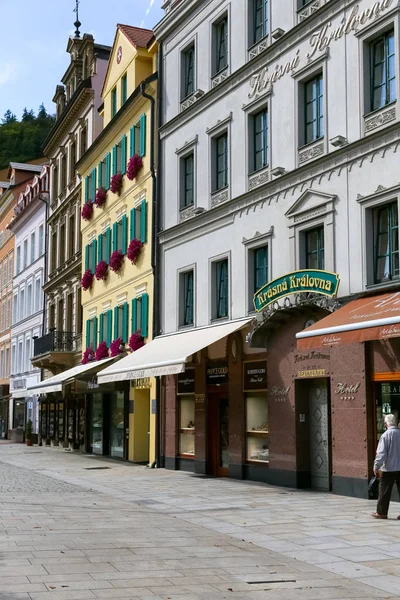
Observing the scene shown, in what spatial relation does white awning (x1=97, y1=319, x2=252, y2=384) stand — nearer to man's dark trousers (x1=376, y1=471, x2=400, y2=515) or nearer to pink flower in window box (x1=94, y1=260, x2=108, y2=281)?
man's dark trousers (x1=376, y1=471, x2=400, y2=515)

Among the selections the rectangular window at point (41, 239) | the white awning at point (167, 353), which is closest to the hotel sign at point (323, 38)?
the white awning at point (167, 353)

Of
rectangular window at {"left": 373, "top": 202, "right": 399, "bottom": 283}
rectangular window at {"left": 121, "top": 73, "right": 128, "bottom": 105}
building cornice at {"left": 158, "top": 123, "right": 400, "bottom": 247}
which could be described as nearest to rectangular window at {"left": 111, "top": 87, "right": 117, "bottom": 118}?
rectangular window at {"left": 121, "top": 73, "right": 128, "bottom": 105}

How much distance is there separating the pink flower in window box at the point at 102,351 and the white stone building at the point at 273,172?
21.1 ft

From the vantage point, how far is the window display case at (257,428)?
66.3 feet

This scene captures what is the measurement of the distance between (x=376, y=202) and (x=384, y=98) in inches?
81.0

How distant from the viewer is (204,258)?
2431 centimetres

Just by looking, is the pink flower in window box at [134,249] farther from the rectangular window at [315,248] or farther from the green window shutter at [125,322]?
the rectangular window at [315,248]

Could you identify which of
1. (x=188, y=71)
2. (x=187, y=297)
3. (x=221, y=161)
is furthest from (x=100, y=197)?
(x=221, y=161)

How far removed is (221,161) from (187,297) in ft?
14.6

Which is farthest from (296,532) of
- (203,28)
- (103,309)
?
(103,309)

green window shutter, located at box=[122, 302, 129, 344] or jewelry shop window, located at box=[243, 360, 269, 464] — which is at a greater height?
green window shutter, located at box=[122, 302, 129, 344]

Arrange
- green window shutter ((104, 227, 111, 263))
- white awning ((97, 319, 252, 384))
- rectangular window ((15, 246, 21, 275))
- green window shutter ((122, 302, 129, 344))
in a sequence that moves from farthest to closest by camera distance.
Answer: rectangular window ((15, 246, 21, 275)), green window shutter ((104, 227, 111, 263)), green window shutter ((122, 302, 129, 344)), white awning ((97, 319, 252, 384))

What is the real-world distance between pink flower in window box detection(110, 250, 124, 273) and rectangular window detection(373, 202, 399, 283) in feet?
53.0

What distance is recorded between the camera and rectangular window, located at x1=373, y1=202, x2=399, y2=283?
1618 cm
